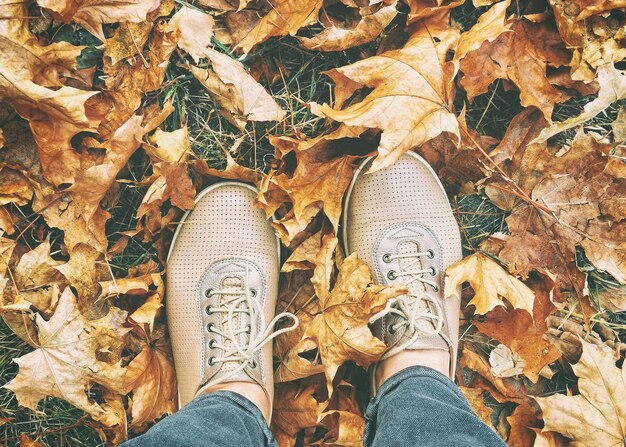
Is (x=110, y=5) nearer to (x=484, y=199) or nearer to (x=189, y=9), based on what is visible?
(x=189, y=9)

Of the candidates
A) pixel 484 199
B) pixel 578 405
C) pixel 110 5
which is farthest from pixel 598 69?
pixel 110 5

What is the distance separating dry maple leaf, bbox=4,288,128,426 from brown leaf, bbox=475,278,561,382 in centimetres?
118

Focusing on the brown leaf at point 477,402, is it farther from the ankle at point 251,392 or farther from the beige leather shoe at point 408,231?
the ankle at point 251,392

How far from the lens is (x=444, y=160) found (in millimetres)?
1705

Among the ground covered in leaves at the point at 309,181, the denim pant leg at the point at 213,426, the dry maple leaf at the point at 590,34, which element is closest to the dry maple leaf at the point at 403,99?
the ground covered in leaves at the point at 309,181

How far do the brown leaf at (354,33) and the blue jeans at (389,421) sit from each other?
0.97 meters

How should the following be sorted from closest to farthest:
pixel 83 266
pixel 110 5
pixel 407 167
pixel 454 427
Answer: pixel 454 427
pixel 110 5
pixel 83 266
pixel 407 167

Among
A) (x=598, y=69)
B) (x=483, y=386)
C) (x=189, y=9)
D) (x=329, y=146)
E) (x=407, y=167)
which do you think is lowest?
(x=483, y=386)

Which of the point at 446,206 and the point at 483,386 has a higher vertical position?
the point at 446,206

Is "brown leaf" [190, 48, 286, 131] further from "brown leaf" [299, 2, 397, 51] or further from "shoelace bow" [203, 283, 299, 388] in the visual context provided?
"shoelace bow" [203, 283, 299, 388]

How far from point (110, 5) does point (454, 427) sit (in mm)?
1396

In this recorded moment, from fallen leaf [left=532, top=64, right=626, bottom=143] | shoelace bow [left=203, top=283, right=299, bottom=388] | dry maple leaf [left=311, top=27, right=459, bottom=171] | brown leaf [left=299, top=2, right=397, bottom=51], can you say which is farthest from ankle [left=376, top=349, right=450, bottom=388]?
brown leaf [left=299, top=2, right=397, bottom=51]

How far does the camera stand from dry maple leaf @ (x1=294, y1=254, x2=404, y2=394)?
58.9 inches

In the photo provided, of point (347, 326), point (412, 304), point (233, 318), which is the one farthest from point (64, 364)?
point (412, 304)
